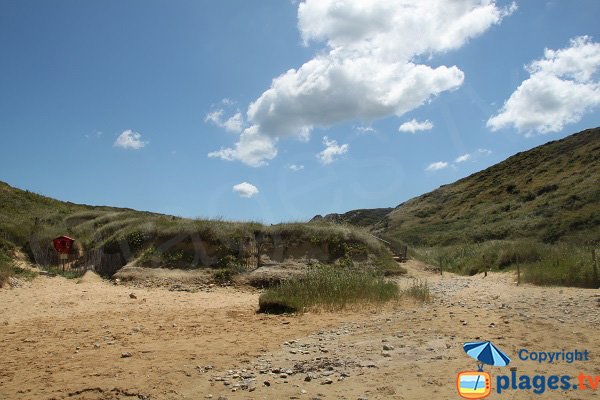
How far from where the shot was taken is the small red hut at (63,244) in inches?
707

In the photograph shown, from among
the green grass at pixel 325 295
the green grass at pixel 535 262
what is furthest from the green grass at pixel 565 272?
the green grass at pixel 325 295

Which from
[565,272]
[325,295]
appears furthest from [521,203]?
[325,295]

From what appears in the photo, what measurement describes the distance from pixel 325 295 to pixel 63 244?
12.1 meters

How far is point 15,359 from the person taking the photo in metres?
6.72

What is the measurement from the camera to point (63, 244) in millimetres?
18094

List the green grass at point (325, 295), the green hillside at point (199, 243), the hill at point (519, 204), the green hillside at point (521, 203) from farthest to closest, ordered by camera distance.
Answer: the green hillside at point (521, 203)
the hill at point (519, 204)
the green hillside at point (199, 243)
the green grass at point (325, 295)

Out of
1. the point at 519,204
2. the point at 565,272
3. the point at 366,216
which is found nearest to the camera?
the point at 565,272

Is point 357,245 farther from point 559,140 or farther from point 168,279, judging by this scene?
point 559,140

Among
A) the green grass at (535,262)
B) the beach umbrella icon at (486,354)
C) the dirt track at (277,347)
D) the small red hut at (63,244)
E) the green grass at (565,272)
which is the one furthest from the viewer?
the small red hut at (63,244)

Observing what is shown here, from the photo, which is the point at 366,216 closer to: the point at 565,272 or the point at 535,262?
the point at 535,262

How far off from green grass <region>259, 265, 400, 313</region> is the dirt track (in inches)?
21.2

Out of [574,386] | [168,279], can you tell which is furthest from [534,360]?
[168,279]

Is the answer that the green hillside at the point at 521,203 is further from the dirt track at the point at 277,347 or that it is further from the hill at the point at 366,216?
the dirt track at the point at 277,347

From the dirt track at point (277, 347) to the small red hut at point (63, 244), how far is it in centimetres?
668
